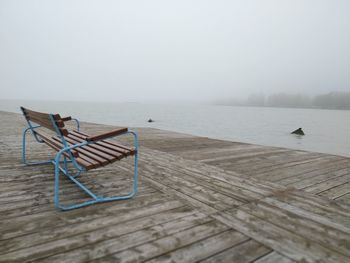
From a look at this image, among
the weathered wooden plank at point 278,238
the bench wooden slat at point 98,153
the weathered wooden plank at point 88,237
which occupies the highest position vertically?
the bench wooden slat at point 98,153

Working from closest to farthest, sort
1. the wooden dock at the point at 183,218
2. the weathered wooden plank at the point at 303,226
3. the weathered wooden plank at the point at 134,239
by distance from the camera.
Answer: the weathered wooden plank at the point at 134,239, the wooden dock at the point at 183,218, the weathered wooden plank at the point at 303,226

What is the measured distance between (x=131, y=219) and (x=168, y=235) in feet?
1.46

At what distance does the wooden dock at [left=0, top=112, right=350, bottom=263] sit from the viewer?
1.94m

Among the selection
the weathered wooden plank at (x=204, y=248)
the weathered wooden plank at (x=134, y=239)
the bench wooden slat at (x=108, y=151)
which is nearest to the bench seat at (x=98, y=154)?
the bench wooden slat at (x=108, y=151)

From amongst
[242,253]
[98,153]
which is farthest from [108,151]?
[242,253]

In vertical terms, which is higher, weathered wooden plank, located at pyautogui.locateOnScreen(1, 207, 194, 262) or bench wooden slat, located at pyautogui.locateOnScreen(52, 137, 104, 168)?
bench wooden slat, located at pyautogui.locateOnScreen(52, 137, 104, 168)

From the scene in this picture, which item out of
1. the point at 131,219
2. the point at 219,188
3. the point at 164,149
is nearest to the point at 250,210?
the point at 219,188

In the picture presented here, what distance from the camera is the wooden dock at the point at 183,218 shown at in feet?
6.38

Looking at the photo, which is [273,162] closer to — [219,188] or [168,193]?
[219,188]

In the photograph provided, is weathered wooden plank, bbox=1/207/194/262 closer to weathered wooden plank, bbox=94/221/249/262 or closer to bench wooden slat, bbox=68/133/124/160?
weathered wooden plank, bbox=94/221/249/262

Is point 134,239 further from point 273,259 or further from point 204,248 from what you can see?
point 273,259

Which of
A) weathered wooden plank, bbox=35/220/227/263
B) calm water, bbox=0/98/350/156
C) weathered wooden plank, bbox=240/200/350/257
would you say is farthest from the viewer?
calm water, bbox=0/98/350/156

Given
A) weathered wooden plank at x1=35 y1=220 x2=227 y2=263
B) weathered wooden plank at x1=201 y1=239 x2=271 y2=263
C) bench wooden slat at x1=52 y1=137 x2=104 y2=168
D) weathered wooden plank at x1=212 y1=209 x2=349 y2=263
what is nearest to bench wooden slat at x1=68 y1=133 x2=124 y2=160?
bench wooden slat at x1=52 y1=137 x2=104 y2=168

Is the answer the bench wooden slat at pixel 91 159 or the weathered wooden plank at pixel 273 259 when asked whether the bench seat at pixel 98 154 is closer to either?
the bench wooden slat at pixel 91 159
